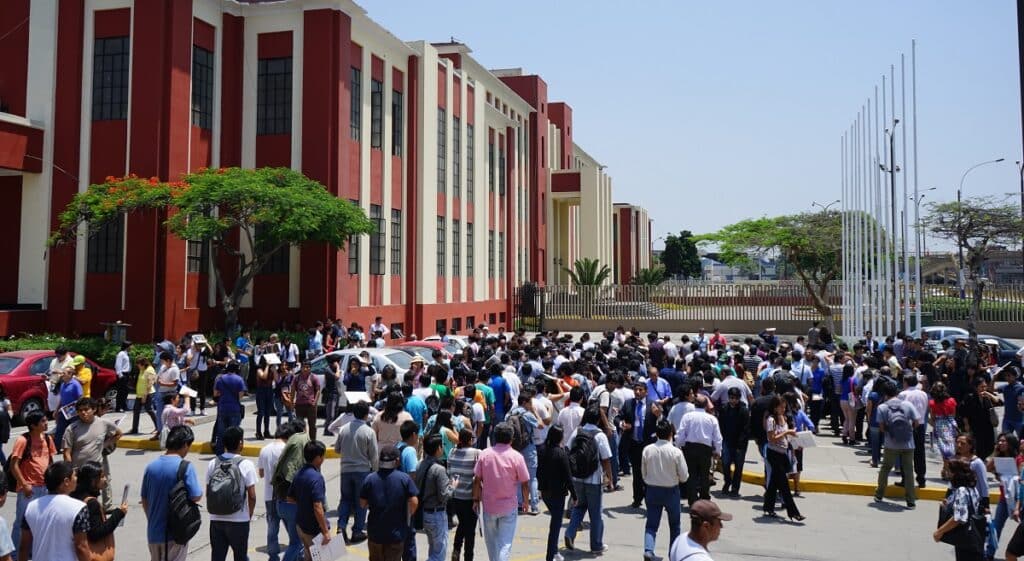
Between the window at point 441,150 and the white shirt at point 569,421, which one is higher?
the window at point 441,150

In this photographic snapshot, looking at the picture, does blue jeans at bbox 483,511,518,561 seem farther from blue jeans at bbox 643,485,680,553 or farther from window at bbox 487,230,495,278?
window at bbox 487,230,495,278

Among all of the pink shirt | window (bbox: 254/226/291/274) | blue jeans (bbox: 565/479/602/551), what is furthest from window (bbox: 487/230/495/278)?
the pink shirt

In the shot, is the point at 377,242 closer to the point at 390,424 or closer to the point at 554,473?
the point at 390,424

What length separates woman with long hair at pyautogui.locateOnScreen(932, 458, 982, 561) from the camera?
6914 mm

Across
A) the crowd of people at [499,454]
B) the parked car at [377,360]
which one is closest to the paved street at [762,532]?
the crowd of people at [499,454]

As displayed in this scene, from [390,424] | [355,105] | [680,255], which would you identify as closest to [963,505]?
[390,424]

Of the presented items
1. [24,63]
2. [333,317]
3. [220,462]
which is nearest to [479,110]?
[333,317]

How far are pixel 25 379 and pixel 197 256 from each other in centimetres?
760

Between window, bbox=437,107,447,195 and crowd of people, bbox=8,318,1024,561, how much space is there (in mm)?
17704

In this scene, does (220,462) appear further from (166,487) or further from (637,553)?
(637,553)

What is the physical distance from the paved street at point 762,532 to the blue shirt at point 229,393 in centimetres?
158

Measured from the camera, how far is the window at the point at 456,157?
3406 cm

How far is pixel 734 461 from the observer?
11094 millimetres

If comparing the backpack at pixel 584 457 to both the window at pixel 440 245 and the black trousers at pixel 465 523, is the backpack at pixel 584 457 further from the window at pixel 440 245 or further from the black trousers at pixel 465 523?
the window at pixel 440 245
